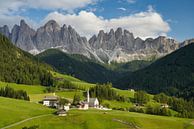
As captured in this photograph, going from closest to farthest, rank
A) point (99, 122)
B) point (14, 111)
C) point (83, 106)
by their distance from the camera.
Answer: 1. point (99, 122)
2. point (14, 111)
3. point (83, 106)

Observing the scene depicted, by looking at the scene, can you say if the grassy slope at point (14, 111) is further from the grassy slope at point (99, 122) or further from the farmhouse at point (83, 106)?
the farmhouse at point (83, 106)

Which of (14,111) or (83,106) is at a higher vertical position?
(83,106)

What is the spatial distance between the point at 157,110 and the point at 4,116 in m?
85.3

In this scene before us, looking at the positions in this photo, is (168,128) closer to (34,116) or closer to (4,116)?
(34,116)

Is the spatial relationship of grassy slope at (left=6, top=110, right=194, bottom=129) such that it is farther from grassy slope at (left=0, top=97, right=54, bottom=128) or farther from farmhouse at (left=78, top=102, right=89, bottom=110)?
farmhouse at (left=78, top=102, right=89, bottom=110)

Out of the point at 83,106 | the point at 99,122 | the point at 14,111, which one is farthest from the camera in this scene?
the point at 83,106

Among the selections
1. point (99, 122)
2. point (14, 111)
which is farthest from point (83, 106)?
point (99, 122)

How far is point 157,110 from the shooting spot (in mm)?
193875

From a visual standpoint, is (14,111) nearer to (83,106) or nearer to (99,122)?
(99,122)

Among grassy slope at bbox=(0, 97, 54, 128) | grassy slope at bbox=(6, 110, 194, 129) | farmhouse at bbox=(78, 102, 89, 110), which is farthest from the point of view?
farmhouse at bbox=(78, 102, 89, 110)

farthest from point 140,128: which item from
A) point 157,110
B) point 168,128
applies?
point 157,110

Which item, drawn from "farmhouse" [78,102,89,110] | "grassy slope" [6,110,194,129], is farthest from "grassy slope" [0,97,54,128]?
"farmhouse" [78,102,89,110]

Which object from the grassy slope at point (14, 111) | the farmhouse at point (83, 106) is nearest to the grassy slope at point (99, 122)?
the grassy slope at point (14, 111)

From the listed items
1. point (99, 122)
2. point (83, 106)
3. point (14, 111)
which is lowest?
point (99, 122)
